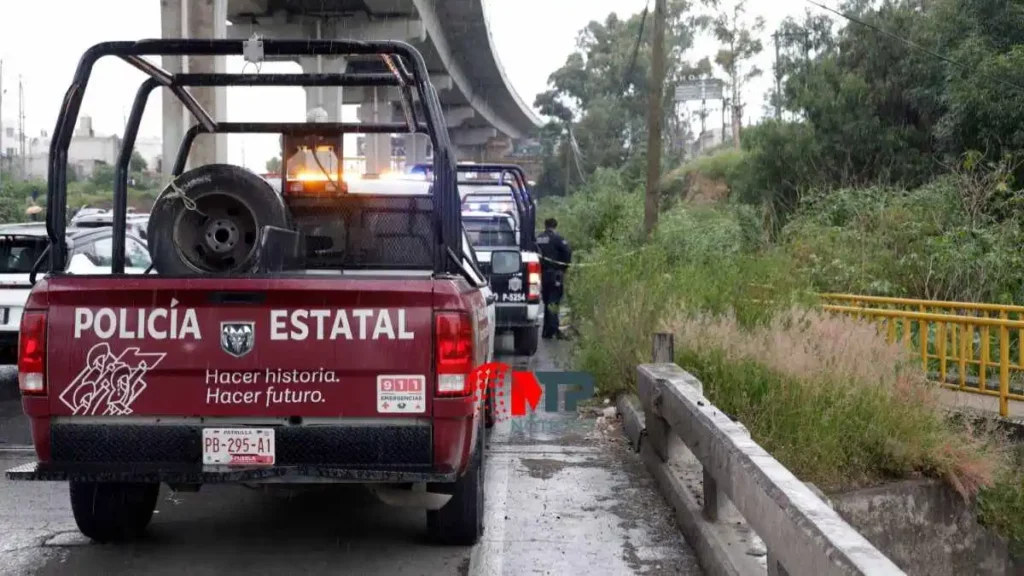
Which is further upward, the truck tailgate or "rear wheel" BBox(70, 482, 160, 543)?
the truck tailgate

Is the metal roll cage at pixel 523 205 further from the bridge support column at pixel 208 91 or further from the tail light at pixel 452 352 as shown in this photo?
the tail light at pixel 452 352

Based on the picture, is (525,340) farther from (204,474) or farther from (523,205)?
(204,474)

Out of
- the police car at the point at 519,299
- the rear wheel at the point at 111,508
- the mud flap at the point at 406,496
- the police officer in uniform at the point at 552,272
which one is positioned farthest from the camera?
the police officer in uniform at the point at 552,272

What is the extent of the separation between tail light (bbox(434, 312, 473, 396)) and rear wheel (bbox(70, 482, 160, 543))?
1953mm

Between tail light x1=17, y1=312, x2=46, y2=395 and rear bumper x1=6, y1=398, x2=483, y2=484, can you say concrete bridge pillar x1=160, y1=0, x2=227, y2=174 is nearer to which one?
tail light x1=17, y1=312, x2=46, y2=395

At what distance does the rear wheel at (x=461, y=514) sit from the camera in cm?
572

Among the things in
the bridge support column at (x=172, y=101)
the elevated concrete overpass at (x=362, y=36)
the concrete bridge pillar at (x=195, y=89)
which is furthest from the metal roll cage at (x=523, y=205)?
the concrete bridge pillar at (x=195, y=89)

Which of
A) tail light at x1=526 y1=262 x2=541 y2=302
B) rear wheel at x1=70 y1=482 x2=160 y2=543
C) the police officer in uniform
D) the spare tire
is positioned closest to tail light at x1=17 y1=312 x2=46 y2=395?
rear wheel at x1=70 y1=482 x2=160 y2=543

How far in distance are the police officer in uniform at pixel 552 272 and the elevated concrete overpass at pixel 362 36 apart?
562 cm

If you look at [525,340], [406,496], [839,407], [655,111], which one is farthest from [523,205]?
[406,496]

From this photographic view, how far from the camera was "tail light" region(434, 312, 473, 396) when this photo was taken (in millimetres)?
4980

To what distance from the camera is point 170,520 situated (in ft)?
21.4

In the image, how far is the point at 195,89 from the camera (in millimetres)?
17391

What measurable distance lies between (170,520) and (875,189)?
17837 millimetres
